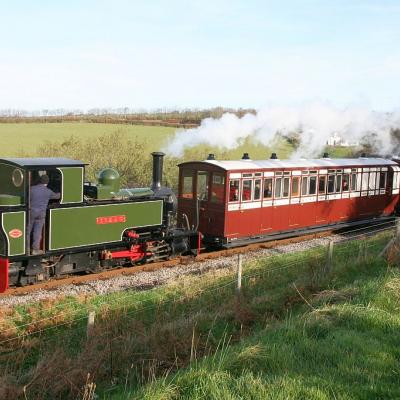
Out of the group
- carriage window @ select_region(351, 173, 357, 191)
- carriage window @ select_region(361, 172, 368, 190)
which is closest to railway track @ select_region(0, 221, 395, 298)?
carriage window @ select_region(351, 173, 357, 191)

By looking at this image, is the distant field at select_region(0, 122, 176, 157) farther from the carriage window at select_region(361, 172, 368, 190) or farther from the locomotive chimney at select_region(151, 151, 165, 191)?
the locomotive chimney at select_region(151, 151, 165, 191)

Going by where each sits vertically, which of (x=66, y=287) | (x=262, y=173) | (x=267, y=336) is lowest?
(x=66, y=287)

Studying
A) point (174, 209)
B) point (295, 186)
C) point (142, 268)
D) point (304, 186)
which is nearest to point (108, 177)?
point (142, 268)

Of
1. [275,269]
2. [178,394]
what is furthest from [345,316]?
[275,269]

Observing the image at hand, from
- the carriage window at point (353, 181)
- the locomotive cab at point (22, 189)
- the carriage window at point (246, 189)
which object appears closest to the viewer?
the locomotive cab at point (22, 189)

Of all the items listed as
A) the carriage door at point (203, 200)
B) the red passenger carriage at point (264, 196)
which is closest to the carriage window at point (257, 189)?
the red passenger carriage at point (264, 196)

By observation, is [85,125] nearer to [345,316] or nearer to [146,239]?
[146,239]

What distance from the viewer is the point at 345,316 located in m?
7.15

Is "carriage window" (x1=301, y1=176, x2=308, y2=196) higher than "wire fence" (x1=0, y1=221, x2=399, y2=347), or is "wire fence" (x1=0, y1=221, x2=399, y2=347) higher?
"carriage window" (x1=301, y1=176, x2=308, y2=196)

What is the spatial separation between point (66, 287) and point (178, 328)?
4.39m

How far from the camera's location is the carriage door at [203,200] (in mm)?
15453

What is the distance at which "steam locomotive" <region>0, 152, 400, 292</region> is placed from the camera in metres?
10.7

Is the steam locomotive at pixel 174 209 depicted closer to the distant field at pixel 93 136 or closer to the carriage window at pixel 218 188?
the carriage window at pixel 218 188

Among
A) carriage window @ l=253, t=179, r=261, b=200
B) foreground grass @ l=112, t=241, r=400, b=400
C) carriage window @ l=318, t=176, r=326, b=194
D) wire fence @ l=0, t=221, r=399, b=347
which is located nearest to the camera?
foreground grass @ l=112, t=241, r=400, b=400
